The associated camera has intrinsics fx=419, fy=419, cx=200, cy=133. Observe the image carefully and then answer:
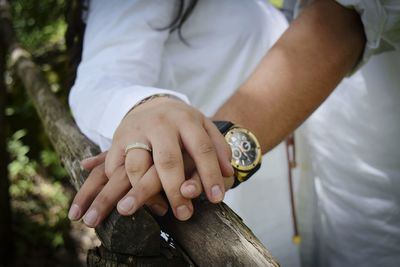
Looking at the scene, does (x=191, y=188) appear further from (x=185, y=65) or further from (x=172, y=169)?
(x=185, y=65)

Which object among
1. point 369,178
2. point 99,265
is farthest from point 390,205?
point 99,265

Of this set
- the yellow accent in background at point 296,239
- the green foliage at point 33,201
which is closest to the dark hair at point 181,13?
the yellow accent in background at point 296,239

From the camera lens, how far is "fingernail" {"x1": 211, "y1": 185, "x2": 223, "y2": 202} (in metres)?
0.65

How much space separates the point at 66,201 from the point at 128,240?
3.04 metres

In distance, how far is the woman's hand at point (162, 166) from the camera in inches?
25.3

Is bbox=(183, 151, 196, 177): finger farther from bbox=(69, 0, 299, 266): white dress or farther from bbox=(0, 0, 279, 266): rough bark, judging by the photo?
bbox=(69, 0, 299, 266): white dress

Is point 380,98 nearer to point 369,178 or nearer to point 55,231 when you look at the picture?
point 369,178

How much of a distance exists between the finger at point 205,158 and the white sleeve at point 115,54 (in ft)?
1.17

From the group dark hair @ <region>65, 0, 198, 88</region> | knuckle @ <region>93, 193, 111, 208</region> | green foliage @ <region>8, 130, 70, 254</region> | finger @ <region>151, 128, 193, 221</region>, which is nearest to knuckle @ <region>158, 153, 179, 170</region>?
finger @ <region>151, 128, 193, 221</region>

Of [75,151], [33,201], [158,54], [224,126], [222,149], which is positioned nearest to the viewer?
[222,149]

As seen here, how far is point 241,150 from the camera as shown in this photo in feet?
2.64

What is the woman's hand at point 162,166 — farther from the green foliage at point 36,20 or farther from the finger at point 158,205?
the green foliage at point 36,20

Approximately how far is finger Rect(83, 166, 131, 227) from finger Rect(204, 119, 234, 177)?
159 mm

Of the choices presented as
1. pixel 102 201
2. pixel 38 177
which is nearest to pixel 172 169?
pixel 102 201
